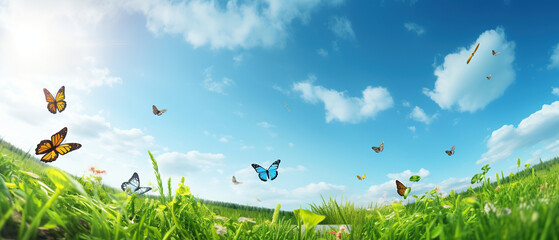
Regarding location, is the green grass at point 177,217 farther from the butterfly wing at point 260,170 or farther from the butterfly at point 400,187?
the butterfly wing at point 260,170

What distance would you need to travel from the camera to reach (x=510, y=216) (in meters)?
1.45

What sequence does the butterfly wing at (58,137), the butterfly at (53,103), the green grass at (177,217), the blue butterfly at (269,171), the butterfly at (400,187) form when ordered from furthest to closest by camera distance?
the butterfly at (53,103), the blue butterfly at (269,171), the butterfly wing at (58,137), the butterfly at (400,187), the green grass at (177,217)

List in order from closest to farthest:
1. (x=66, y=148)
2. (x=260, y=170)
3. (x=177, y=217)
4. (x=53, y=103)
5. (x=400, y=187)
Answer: (x=177, y=217) < (x=400, y=187) < (x=66, y=148) < (x=260, y=170) < (x=53, y=103)

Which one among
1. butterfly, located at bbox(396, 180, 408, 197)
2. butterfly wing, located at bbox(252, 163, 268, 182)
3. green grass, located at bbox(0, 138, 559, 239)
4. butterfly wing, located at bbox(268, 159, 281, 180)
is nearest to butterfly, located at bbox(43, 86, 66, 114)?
butterfly wing, located at bbox(252, 163, 268, 182)

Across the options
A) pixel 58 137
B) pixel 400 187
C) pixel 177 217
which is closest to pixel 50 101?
pixel 58 137

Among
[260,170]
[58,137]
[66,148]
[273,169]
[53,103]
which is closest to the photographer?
[66,148]

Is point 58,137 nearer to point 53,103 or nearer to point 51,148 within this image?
point 51,148

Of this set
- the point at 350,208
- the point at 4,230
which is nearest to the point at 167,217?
the point at 4,230

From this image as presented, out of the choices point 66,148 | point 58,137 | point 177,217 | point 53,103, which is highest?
point 53,103

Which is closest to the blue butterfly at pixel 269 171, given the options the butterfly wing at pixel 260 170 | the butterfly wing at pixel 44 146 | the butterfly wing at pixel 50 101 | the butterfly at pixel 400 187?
the butterfly wing at pixel 260 170

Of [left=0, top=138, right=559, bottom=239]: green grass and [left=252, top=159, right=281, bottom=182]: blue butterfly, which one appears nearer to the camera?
[left=0, top=138, right=559, bottom=239]: green grass

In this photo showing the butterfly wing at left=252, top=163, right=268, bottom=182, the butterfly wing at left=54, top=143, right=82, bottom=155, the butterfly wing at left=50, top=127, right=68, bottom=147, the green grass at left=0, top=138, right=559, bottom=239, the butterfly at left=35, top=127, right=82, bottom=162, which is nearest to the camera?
the green grass at left=0, top=138, right=559, bottom=239

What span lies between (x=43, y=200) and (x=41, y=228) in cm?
32

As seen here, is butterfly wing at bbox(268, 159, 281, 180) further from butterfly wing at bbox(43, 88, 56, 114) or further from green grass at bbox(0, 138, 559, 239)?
butterfly wing at bbox(43, 88, 56, 114)
